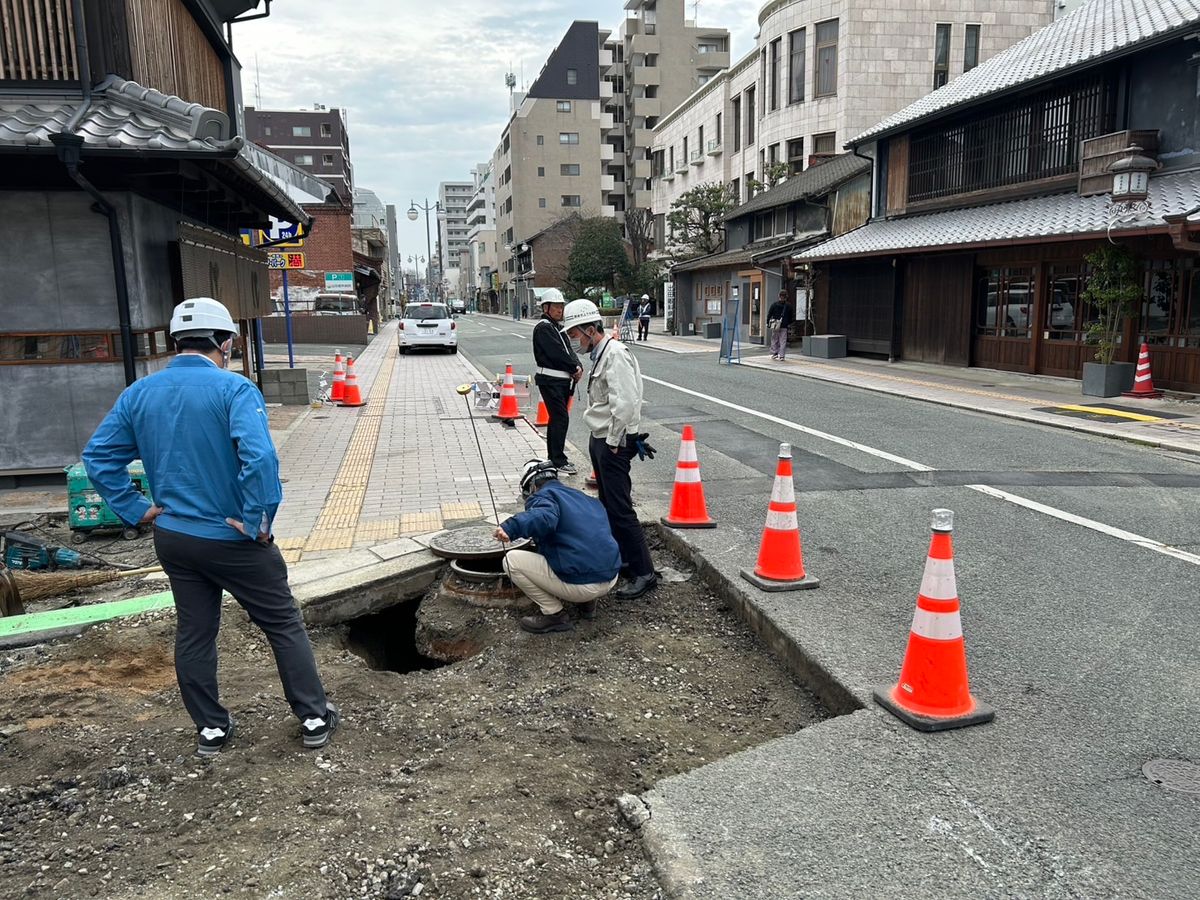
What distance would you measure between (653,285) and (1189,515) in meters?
44.6

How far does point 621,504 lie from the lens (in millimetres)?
5527

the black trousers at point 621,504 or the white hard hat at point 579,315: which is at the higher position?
the white hard hat at point 579,315

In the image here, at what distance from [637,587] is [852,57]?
32.5 metres

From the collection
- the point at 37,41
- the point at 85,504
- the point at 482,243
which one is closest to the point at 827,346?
the point at 37,41

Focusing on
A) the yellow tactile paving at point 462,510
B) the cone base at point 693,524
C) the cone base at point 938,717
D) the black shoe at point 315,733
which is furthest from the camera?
the yellow tactile paving at point 462,510

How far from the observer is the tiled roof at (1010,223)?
1349 cm

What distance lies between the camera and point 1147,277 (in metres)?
14.8

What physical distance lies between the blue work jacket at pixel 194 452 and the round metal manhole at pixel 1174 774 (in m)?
3.64

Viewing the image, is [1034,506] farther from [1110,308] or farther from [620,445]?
[1110,308]

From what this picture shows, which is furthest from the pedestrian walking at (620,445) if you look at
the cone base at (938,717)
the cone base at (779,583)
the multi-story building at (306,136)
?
the multi-story building at (306,136)

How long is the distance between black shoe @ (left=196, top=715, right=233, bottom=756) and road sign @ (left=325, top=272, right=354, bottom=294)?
3351 cm

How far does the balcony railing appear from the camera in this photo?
782cm

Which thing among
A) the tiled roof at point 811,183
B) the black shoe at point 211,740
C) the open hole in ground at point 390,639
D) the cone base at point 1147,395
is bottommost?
the open hole in ground at point 390,639

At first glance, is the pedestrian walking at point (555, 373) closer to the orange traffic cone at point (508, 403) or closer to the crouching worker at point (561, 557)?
the orange traffic cone at point (508, 403)
